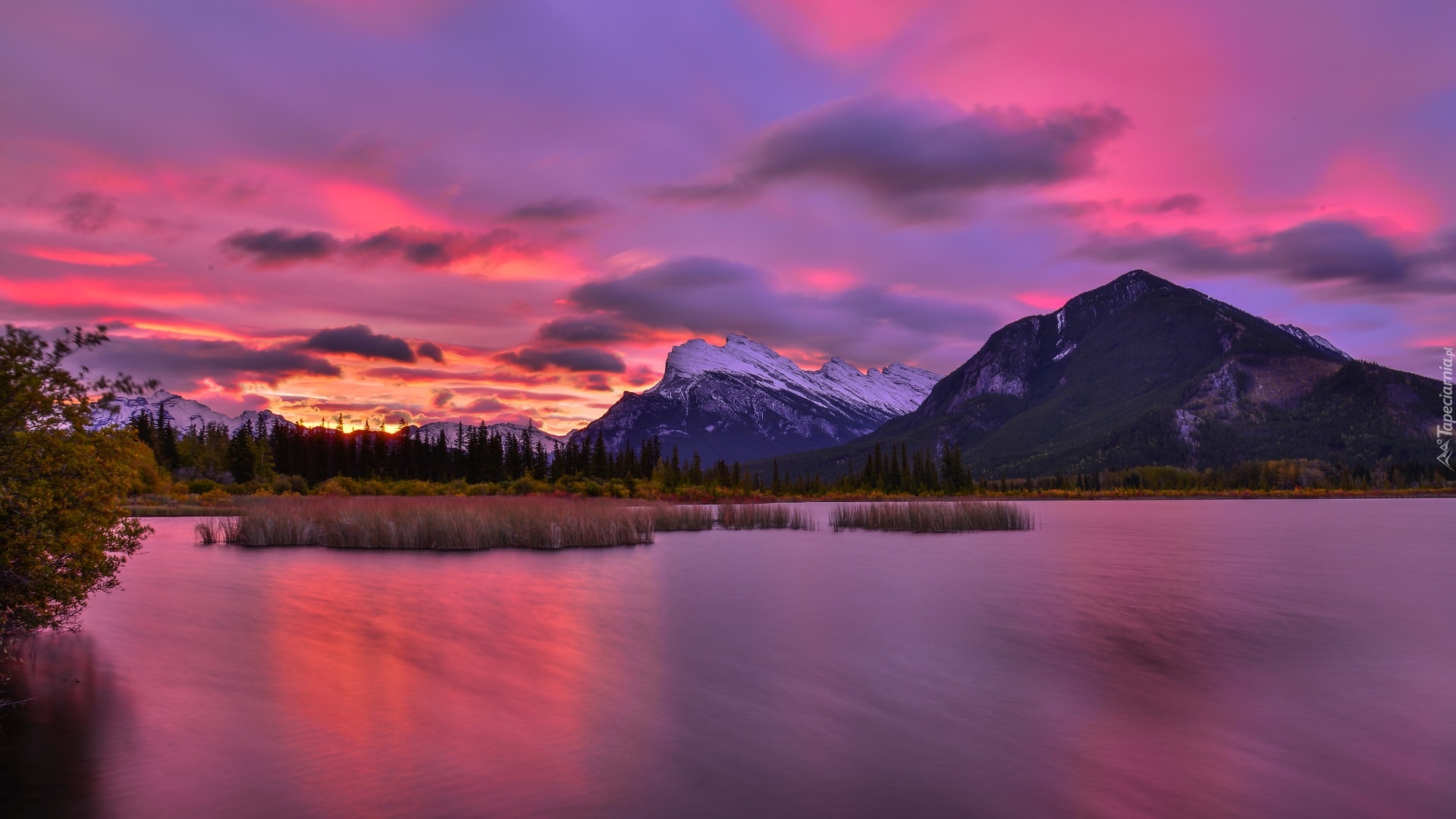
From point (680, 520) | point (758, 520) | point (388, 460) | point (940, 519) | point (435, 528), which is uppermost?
point (388, 460)

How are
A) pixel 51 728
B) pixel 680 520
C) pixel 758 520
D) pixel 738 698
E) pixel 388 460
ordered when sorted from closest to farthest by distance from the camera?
1. pixel 51 728
2. pixel 738 698
3. pixel 680 520
4. pixel 758 520
5. pixel 388 460

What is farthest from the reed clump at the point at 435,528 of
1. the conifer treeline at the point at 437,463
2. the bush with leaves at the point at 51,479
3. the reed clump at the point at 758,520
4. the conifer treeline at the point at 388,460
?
the conifer treeline at the point at 388,460

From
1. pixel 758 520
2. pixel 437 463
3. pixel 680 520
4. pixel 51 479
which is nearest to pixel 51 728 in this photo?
pixel 51 479

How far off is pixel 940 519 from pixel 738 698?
50042mm

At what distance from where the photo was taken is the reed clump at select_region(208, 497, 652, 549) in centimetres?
4797

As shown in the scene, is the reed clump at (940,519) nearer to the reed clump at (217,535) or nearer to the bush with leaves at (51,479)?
the reed clump at (217,535)

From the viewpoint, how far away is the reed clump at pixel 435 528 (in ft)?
157

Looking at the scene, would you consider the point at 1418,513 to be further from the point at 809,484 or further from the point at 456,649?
the point at 456,649

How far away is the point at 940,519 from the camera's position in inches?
2559

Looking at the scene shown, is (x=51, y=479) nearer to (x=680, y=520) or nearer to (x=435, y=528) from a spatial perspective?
(x=435, y=528)

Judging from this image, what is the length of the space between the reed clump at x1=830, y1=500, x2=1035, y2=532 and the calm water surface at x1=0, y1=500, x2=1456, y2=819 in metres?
27.4

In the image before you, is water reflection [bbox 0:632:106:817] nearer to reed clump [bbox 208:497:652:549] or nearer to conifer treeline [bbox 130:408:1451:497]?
reed clump [bbox 208:497:652:549]

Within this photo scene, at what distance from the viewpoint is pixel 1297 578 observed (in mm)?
38312

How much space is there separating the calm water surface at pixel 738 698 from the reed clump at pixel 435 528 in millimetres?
10678
